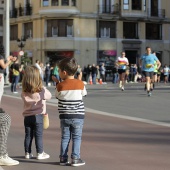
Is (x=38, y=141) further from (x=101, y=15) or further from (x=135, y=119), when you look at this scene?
(x=101, y=15)

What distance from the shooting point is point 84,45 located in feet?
169

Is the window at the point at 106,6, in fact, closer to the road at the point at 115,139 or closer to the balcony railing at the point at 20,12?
the balcony railing at the point at 20,12

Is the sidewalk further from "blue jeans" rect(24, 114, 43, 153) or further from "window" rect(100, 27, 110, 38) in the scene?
"window" rect(100, 27, 110, 38)

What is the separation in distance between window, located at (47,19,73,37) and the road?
3709 cm

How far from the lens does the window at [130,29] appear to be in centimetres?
5375

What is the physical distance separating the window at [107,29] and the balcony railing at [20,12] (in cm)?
830

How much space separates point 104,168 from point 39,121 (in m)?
1.27

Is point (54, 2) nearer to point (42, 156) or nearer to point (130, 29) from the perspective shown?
point (130, 29)

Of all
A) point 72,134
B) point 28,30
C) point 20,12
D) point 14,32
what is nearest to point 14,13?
point 20,12

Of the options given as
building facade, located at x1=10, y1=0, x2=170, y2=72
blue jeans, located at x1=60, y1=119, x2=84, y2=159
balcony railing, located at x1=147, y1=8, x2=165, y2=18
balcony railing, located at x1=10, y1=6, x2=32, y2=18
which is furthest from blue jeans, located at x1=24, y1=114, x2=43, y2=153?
balcony railing, located at x1=147, y1=8, x2=165, y2=18

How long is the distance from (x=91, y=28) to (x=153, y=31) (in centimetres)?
806

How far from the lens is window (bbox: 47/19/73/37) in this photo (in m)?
51.1

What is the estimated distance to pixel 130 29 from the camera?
5400cm

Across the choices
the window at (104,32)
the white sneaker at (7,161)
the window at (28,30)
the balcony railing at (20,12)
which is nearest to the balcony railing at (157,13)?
the window at (104,32)
